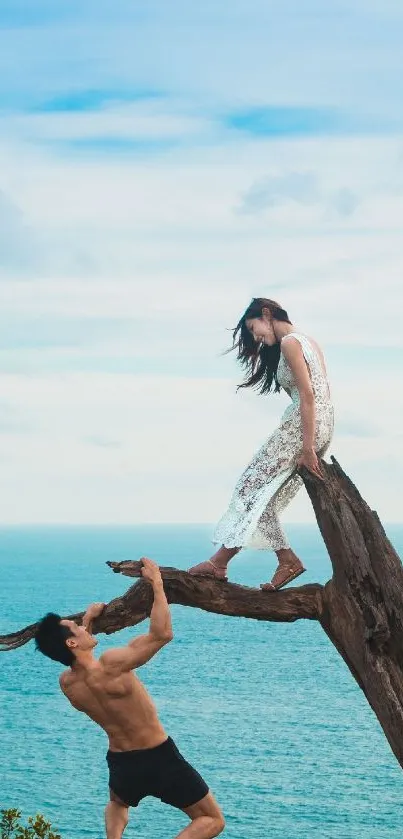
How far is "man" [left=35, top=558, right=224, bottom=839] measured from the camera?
755cm

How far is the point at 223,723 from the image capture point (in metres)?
80.2

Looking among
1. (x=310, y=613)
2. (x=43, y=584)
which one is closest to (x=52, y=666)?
(x=43, y=584)

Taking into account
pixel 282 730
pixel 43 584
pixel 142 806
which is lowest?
pixel 142 806

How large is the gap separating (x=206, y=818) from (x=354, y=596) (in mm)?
2201

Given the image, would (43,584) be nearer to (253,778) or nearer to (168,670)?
(168,670)

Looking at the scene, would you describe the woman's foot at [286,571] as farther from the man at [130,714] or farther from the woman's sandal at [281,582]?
the man at [130,714]

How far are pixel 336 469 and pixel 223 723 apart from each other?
74.2 meters

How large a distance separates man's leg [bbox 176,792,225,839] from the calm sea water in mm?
52665

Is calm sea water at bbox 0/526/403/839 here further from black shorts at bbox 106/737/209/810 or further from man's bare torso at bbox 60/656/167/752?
man's bare torso at bbox 60/656/167/752

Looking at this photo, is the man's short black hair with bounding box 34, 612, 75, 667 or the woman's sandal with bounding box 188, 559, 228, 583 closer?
the man's short black hair with bounding box 34, 612, 75, 667

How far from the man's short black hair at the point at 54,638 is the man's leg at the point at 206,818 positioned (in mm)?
1292

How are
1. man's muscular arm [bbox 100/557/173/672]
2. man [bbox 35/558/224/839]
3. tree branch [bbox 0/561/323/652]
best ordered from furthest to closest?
tree branch [bbox 0/561/323/652]
man [bbox 35/558/224/839]
man's muscular arm [bbox 100/557/173/672]

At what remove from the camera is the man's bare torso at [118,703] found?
756 cm

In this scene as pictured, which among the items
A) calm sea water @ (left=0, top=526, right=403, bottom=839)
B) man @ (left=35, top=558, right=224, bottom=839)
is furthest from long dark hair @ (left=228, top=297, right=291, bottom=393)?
calm sea water @ (left=0, top=526, right=403, bottom=839)
